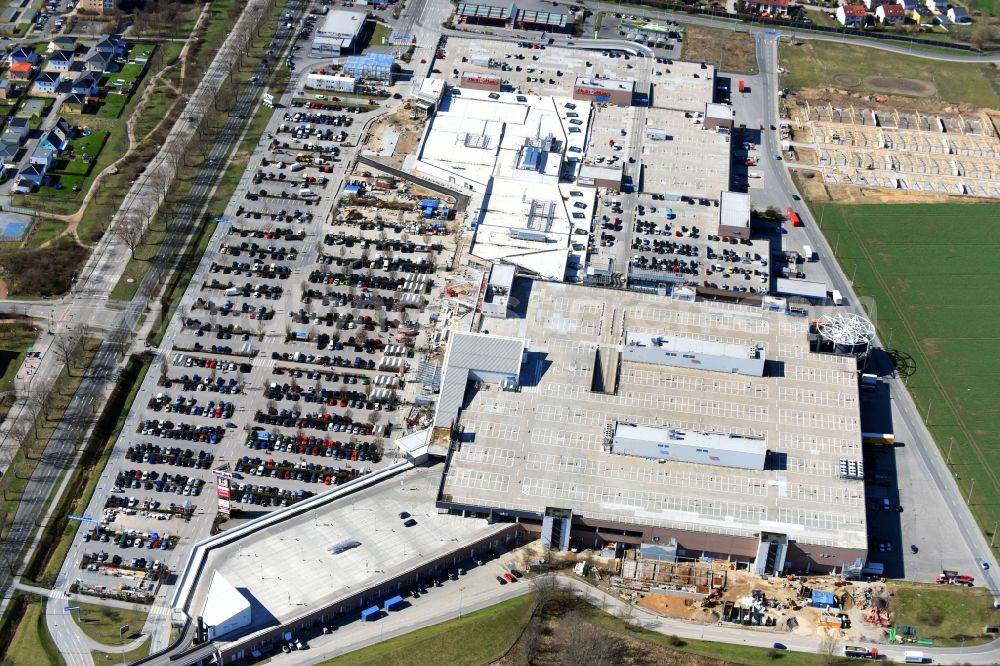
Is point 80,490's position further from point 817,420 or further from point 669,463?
point 817,420

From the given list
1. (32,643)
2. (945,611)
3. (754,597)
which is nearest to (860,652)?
(945,611)

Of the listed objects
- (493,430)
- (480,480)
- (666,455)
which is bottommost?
(480,480)

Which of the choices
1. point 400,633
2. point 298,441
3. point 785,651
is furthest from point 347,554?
point 785,651

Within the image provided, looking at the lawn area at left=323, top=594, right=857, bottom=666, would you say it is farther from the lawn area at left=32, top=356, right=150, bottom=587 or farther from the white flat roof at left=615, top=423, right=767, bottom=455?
the lawn area at left=32, top=356, right=150, bottom=587

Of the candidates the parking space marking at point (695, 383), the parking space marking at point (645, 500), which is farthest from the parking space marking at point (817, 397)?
the parking space marking at point (645, 500)

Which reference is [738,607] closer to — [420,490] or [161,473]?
[420,490]

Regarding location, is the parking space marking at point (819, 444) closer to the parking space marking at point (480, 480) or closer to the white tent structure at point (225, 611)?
the parking space marking at point (480, 480)
